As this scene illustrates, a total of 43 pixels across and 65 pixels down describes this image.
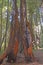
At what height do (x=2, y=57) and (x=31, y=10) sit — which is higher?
(x=31, y=10)

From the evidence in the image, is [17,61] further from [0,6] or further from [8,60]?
[0,6]

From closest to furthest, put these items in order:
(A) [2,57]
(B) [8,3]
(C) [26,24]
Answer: (A) [2,57] < (C) [26,24] < (B) [8,3]

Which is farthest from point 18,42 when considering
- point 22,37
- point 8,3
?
point 8,3

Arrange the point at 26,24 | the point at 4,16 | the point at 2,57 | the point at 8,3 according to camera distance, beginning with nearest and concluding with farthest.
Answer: the point at 2,57 → the point at 26,24 → the point at 8,3 → the point at 4,16

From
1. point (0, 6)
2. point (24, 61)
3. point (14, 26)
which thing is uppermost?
point (0, 6)

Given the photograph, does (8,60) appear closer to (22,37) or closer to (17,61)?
(17,61)

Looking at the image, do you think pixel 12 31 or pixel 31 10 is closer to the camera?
pixel 12 31

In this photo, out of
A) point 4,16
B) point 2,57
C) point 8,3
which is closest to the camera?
point 2,57

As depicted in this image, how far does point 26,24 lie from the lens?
858cm

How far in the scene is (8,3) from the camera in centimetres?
1518

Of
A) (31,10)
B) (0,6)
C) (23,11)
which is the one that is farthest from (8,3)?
(23,11)

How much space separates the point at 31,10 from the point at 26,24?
7314 mm

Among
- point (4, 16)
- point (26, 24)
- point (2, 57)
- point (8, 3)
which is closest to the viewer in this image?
point (2, 57)

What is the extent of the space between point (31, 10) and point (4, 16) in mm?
2478
